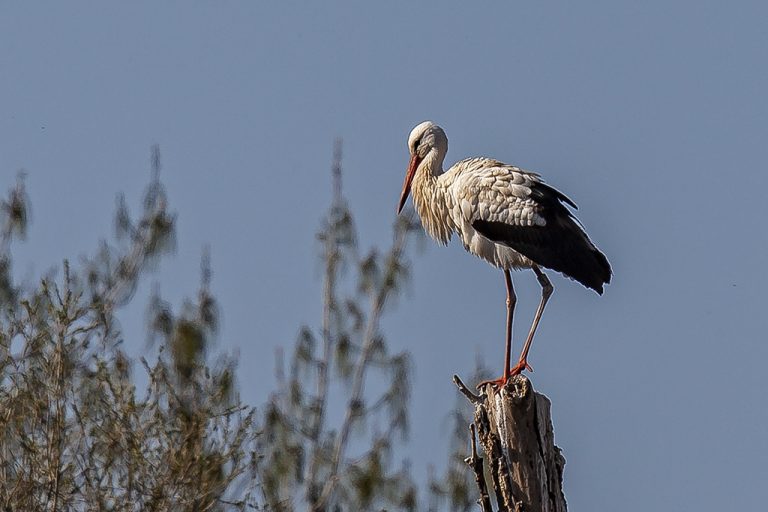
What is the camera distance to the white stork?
10.5 m

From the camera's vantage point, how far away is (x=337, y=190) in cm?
1477

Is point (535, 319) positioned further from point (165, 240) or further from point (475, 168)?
point (165, 240)

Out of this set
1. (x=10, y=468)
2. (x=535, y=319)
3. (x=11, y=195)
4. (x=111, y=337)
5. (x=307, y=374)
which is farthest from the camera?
(x=307, y=374)

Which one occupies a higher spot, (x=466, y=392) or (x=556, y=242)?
(x=556, y=242)

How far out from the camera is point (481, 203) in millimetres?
10773

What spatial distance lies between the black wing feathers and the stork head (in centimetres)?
82

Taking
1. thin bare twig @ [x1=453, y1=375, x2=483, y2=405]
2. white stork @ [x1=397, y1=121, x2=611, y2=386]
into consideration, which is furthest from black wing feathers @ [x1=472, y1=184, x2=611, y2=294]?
thin bare twig @ [x1=453, y1=375, x2=483, y2=405]

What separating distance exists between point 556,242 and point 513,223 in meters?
0.28

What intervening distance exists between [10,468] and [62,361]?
29.0 inches

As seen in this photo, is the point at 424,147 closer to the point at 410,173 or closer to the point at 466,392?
the point at 410,173

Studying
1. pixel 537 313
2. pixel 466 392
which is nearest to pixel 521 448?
pixel 466 392

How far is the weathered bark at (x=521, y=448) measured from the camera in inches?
293

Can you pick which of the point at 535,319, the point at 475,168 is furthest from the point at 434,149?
the point at 535,319

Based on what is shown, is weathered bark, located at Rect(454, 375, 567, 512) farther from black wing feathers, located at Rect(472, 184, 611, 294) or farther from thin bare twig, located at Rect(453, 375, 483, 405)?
black wing feathers, located at Rect(472, 184, 611, 294)
